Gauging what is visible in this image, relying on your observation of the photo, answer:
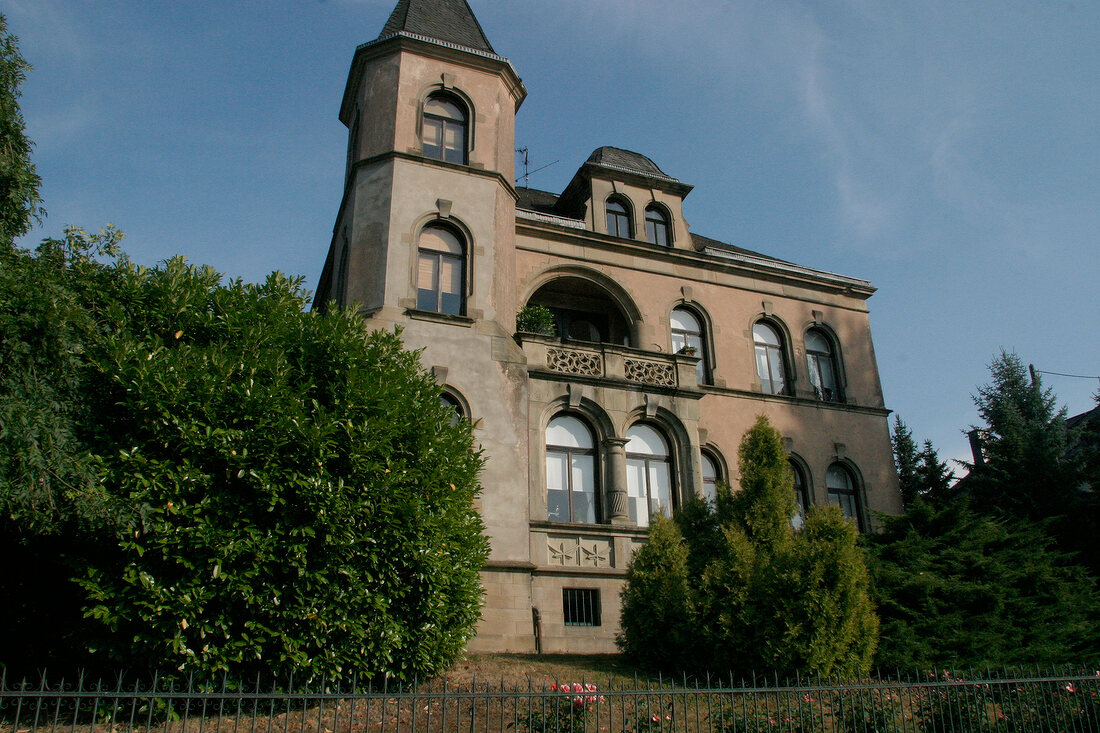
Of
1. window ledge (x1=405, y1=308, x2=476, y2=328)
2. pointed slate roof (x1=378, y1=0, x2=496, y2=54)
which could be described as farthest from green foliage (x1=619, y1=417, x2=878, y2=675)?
pointed slate roof (x1=378, y1=0, x2=496, y2=54)

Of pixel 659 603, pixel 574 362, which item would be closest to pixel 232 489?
pixel 659 603

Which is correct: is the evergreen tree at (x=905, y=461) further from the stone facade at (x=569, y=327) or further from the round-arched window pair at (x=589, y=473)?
the round-arched window pair at (x=589, y=473)

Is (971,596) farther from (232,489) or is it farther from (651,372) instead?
(232,489)

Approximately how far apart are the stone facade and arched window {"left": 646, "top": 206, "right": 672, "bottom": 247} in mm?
67

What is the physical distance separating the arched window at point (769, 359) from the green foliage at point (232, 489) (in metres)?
15.4

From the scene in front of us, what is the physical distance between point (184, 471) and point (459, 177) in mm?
12237

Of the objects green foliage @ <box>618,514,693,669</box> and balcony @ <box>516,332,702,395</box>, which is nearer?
green foliage @ <box>618,514,693,669</box>

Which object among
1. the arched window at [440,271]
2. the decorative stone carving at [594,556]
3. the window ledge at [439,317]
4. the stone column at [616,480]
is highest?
the arched window at [440,271]

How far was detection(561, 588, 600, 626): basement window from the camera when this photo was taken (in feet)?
62.4

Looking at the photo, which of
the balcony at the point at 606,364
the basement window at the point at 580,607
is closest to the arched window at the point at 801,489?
the balcony at the point at 606,364

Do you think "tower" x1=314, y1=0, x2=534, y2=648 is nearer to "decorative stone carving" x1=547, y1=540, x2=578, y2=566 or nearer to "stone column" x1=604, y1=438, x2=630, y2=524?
"decorative stone carving" x1=547, y1=540, x2=578, y2=566

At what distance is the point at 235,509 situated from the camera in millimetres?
11719

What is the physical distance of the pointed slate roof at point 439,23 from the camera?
23.4 metres

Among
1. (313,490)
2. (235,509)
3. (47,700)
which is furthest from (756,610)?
(47,700)
